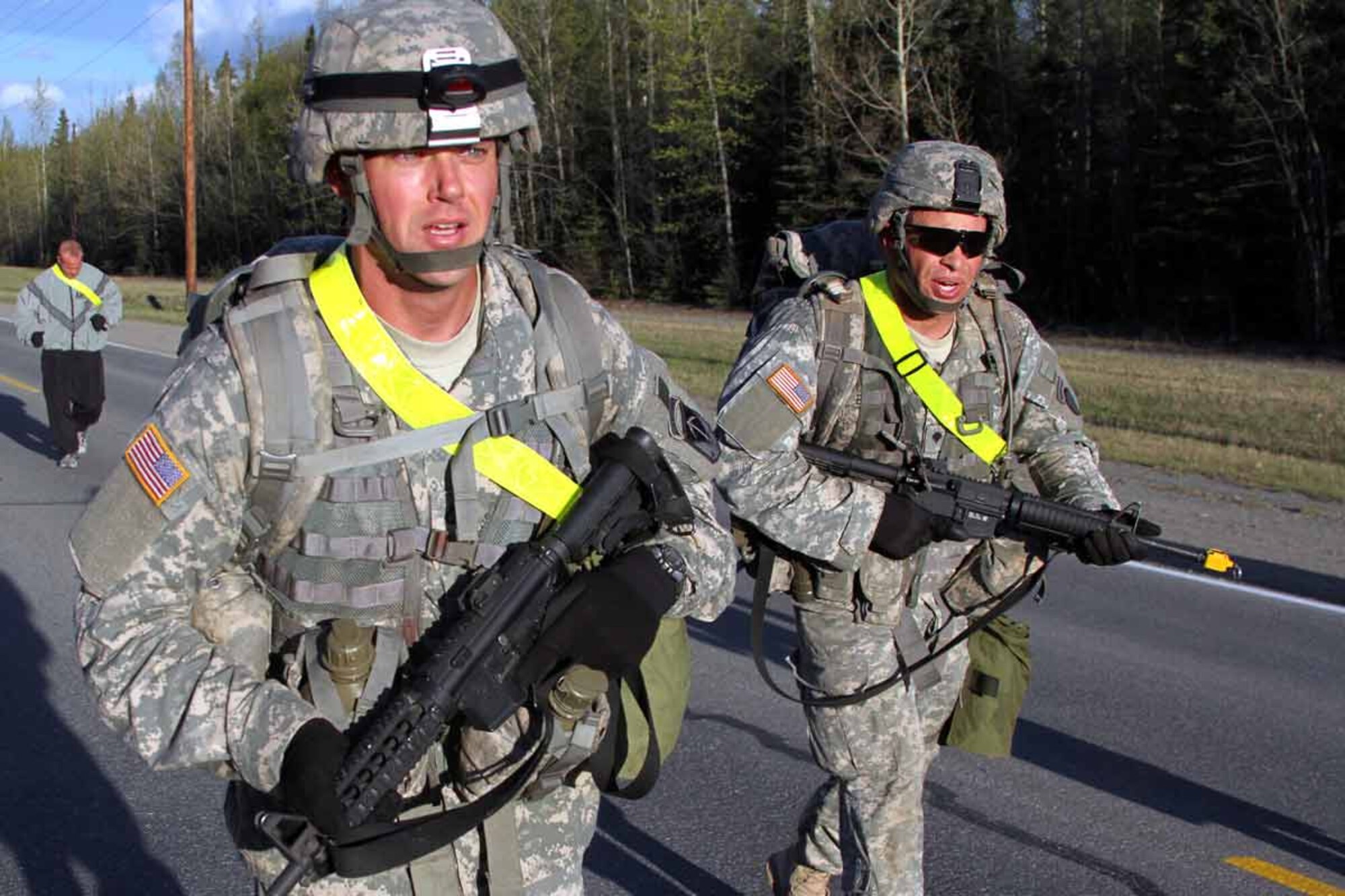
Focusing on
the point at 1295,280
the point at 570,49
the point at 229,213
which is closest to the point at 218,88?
the point at 229,213

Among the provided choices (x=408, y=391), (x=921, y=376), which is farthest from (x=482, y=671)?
(x=921, y=376)

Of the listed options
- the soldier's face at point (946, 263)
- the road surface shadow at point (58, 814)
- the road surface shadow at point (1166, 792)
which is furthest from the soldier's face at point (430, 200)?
the road surface shadow at point (1166, 792)

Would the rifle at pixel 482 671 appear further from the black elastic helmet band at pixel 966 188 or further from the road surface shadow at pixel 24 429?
the road surface shadow at pixel 24 429

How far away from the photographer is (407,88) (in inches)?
87.2

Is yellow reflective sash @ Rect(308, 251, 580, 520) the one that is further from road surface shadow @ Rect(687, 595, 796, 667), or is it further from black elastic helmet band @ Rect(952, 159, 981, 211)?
road surface shadow @ Rect(687, 595, 796, 667)

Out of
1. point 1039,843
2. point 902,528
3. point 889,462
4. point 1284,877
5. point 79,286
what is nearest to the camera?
point 902,528

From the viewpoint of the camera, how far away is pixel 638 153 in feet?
148

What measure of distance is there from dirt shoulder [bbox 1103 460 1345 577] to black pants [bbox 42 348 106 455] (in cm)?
872

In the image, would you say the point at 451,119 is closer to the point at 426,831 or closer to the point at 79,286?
the point at 426,831

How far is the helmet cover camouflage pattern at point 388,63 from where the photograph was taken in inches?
87.5

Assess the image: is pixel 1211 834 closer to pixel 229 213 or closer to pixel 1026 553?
pixel 1026 553

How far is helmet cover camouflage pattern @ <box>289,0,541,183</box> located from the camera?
2223 millimetres

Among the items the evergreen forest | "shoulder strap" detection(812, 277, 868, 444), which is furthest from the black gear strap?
the evergreen forest

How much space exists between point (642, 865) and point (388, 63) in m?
2.84
